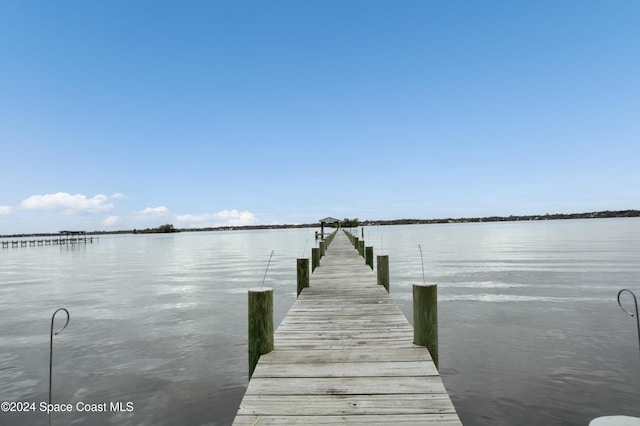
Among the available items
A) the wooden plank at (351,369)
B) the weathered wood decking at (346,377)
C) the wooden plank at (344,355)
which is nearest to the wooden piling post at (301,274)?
the weathered wood decking at (346,377)

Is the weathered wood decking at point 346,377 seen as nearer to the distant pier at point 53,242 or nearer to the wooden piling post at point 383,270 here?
the wooden piling post at point 383,270

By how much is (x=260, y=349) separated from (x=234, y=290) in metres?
13.0

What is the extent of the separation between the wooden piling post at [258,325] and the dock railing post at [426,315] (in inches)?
83.7

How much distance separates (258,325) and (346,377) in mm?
→ 1445

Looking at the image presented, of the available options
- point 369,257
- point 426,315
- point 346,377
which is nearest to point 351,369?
point 346,377

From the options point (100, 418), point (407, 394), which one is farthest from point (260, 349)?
point (100, 418)

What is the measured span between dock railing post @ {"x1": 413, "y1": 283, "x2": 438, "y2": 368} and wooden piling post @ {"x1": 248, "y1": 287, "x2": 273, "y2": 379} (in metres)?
2.13

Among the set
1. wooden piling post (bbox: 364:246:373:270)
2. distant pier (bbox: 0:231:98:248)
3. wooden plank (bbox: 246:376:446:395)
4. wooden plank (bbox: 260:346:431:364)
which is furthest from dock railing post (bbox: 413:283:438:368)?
distant pier (bbox: 0:231:98:248)

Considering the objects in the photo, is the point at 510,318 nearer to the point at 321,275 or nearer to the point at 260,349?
the point at 321,275

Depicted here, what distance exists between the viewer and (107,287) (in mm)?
19562

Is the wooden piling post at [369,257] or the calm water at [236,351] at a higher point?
the wooden piling post at [369,257]

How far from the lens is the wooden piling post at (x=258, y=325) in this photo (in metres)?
5.16

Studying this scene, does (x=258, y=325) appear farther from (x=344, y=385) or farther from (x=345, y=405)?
(x=345, y=405)

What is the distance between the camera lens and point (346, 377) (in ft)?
14.8
